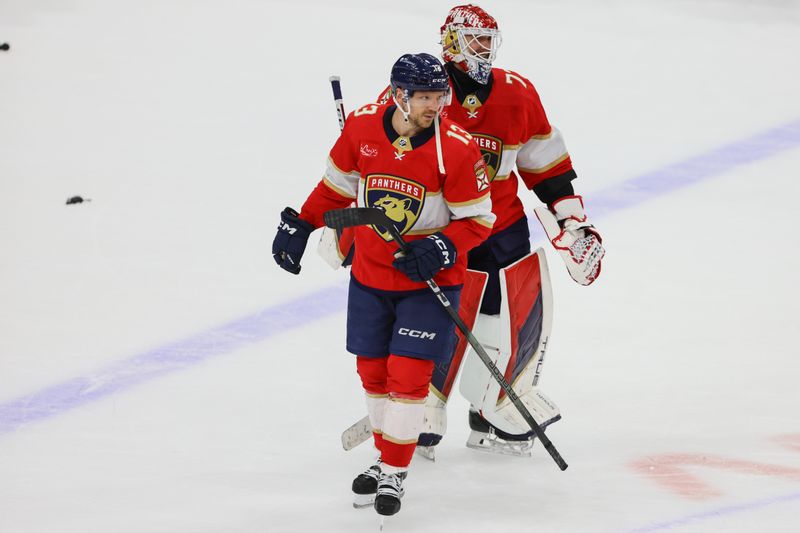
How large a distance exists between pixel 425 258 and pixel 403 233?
171 millimetres

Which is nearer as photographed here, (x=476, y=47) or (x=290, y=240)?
(x=290, y=240)

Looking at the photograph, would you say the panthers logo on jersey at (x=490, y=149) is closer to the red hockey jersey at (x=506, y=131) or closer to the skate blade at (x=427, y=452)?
the red hockey jersey at (x=506, y=131)

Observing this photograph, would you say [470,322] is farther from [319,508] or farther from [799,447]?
[799,447]

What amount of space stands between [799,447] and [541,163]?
4.04 feet

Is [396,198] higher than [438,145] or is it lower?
lower

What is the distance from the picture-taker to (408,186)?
319 cm

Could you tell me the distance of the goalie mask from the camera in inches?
138

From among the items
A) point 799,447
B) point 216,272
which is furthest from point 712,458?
point 216,272

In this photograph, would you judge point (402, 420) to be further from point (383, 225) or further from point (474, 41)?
point (474, 41)

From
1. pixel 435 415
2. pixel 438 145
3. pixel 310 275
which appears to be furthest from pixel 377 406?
pixel 310 275

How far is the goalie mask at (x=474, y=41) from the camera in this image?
3504mm

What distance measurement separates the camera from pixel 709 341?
4488mm

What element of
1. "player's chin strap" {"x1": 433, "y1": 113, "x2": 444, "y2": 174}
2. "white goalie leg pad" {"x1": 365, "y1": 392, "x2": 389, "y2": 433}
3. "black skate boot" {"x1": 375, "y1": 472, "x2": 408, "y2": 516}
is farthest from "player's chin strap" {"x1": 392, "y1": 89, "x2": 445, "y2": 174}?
"black skate boot" {"x1": 375, "y1": 472, "x2": 408, "y2": 516}

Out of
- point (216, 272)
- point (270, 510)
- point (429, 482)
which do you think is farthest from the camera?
point (216, 272)
